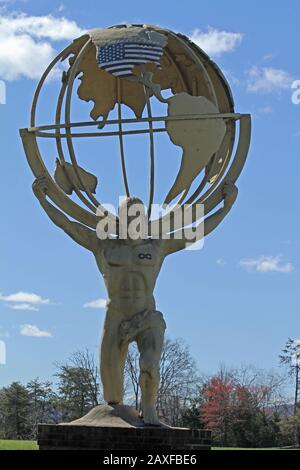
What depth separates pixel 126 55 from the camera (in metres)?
15.8

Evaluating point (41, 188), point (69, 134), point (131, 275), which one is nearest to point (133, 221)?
point (131, 275)

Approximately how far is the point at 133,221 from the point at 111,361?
7.32ft

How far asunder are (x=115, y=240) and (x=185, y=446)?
3.41 meters

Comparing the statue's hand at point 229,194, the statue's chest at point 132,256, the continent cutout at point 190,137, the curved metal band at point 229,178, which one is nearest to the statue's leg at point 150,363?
the statue's chest at point 132,256

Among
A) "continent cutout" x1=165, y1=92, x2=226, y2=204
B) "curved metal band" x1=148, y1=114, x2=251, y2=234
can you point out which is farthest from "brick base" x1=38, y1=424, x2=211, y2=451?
"continent cutout" x1=165, y1=92, x2=226, y2=204

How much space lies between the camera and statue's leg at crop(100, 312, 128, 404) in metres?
15.5

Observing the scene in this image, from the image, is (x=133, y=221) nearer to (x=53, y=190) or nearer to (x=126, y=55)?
(x=53, y=190)

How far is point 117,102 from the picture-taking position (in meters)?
18.2

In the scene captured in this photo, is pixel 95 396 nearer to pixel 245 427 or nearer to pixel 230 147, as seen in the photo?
pixel 245 427

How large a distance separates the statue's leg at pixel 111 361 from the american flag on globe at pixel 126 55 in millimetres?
3958

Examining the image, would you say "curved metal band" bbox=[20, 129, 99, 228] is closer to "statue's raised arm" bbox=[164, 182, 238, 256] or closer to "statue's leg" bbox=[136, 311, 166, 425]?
"statue's raised arm" bbox=[164, 182, 238, 256]

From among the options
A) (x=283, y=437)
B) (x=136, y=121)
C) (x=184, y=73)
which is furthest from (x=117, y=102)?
(x=283, y=437)

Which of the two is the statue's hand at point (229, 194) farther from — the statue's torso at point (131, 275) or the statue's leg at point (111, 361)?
the statue's leg at point (111, 361)

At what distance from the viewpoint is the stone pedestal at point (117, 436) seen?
14.5m
